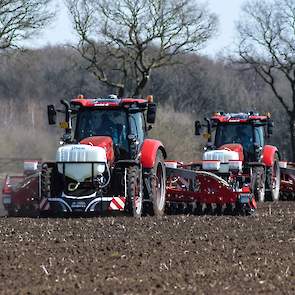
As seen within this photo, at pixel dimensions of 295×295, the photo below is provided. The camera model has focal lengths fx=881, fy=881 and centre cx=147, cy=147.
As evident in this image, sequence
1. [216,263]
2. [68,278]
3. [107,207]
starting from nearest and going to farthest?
[68,278] → [216,263] → [107,207]

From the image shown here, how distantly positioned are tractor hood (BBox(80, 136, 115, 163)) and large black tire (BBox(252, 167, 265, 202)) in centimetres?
547

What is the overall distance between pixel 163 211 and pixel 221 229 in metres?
3.66

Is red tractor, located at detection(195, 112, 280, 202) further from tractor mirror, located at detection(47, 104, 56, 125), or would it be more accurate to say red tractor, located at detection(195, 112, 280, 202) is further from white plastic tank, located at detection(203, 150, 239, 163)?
tractor mirror, located at detection(47, 104, 56, 125)

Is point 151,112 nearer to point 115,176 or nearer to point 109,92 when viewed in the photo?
point 115,176

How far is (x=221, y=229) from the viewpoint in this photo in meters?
12.4

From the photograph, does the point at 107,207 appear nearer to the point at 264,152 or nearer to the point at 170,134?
the point at 264,152

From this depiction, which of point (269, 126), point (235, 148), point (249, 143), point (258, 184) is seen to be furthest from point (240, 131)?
point (258, 184)

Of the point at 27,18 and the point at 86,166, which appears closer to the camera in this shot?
the point at 86,166

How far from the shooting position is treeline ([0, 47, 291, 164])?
36625 millimetres

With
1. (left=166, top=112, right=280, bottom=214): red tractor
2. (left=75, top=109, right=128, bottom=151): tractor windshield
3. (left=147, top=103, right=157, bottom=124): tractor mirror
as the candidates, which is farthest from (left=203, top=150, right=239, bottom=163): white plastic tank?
(left=75, top=109, right=128, bottom=151): tractor windshield

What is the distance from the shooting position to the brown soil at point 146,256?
7.67 m

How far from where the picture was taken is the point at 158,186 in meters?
15.8

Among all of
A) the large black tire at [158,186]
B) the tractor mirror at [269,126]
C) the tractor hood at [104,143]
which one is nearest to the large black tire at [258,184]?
the tractor mirror at [269,126]

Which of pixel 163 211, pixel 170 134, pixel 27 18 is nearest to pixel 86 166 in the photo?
pixel 163 211
